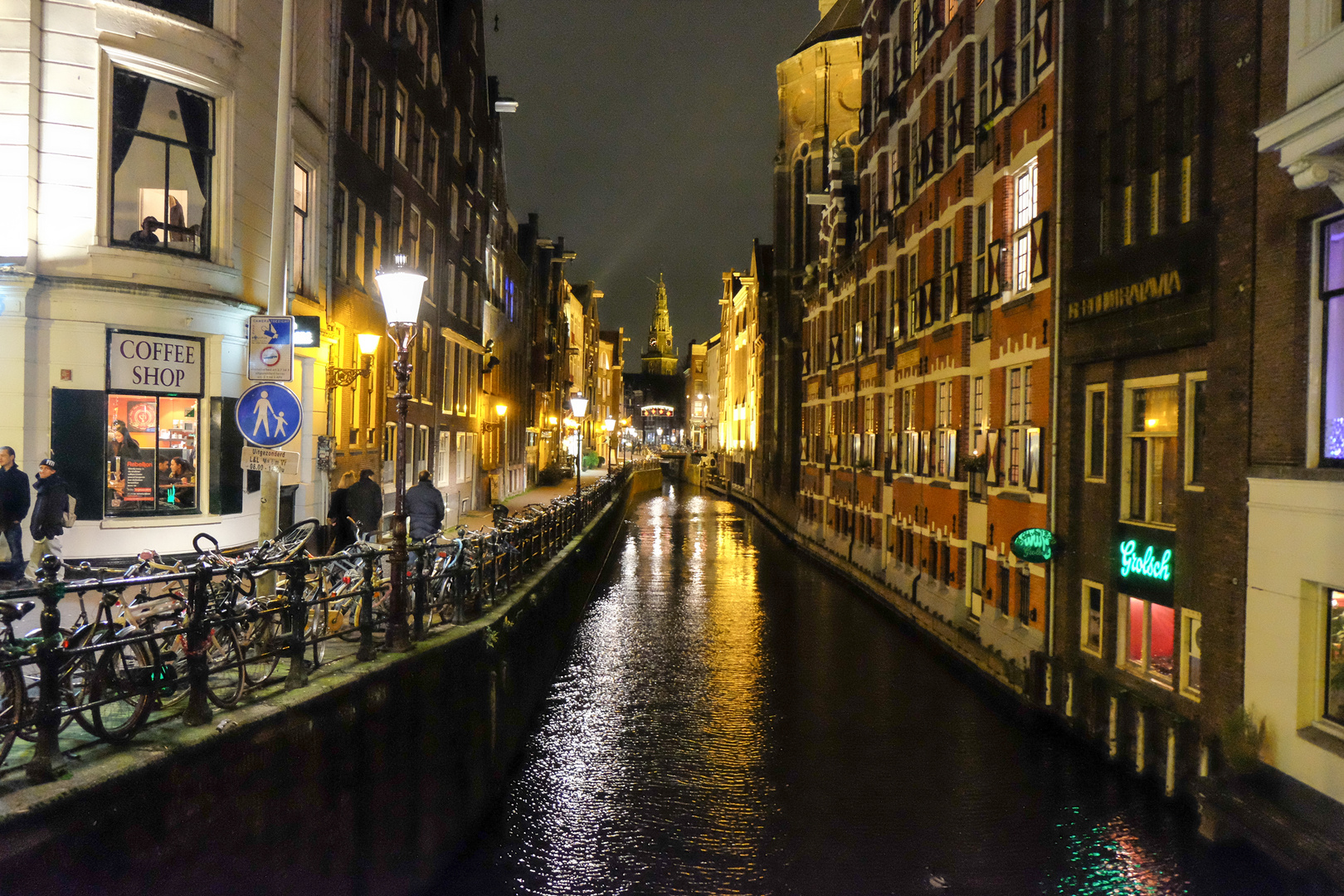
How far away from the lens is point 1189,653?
976 cm

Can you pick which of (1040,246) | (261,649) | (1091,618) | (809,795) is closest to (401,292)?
(261,649)

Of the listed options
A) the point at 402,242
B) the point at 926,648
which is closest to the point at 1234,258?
the point at 926,648

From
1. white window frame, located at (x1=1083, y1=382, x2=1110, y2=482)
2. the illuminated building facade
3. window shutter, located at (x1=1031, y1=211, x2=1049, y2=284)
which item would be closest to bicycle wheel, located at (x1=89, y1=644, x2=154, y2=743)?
white window frame, located at (x1=1083, y1=382, x2=1110, y2=482)

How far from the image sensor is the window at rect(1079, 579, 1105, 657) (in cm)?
1186

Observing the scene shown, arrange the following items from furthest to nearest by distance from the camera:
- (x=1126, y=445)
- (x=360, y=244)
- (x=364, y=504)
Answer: (x=360, y=244) < (x=364, y=504) < (x=1126, y=445)

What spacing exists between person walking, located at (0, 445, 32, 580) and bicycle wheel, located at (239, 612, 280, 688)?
15.0 ft

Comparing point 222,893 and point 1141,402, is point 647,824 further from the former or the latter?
point 1141,402

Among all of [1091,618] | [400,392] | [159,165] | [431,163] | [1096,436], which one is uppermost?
[431,163]

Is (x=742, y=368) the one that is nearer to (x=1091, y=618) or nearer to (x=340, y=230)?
(x=340, y=230)

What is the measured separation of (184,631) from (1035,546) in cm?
1052

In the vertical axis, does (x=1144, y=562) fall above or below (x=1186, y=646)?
Answer: above

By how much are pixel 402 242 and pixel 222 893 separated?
20183 millimetres

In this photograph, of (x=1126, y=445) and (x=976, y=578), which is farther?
(x=976, y=578)

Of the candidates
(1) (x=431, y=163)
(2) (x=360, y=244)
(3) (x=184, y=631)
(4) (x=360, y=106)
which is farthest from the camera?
(1) (x=431, y=163)
